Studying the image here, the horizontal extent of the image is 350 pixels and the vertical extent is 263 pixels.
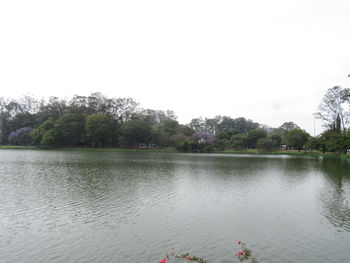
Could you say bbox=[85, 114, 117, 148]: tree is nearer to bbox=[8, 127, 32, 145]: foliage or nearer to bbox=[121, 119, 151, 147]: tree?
bbox=[121, 119, 151, 147]: tree

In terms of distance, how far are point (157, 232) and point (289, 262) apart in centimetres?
473

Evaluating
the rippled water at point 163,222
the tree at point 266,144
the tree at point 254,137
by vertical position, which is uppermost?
the tree at point 254,137

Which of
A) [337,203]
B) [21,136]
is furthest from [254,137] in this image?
[337,203]

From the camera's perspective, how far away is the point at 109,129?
82500 mm

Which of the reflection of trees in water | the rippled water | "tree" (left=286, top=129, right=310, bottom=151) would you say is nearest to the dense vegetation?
"tree" (left=286, top=129, right=310, bottom=151)

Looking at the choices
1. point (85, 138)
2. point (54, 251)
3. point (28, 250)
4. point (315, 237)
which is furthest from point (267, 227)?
point (85, 138)

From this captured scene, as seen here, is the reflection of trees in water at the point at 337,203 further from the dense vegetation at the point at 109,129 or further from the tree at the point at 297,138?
the tree at the point at 297,138

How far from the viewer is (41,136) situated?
8212cm

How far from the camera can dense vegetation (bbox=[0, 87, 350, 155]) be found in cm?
7881

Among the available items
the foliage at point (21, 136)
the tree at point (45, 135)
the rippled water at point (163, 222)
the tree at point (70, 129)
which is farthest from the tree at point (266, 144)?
the foliage at point (21, 136)

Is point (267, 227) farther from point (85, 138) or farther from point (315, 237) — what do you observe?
point (85, 138)

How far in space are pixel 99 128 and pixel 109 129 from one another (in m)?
3.64

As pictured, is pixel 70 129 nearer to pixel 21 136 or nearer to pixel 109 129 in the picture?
pixel 109 129

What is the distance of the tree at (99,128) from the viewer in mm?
80188
